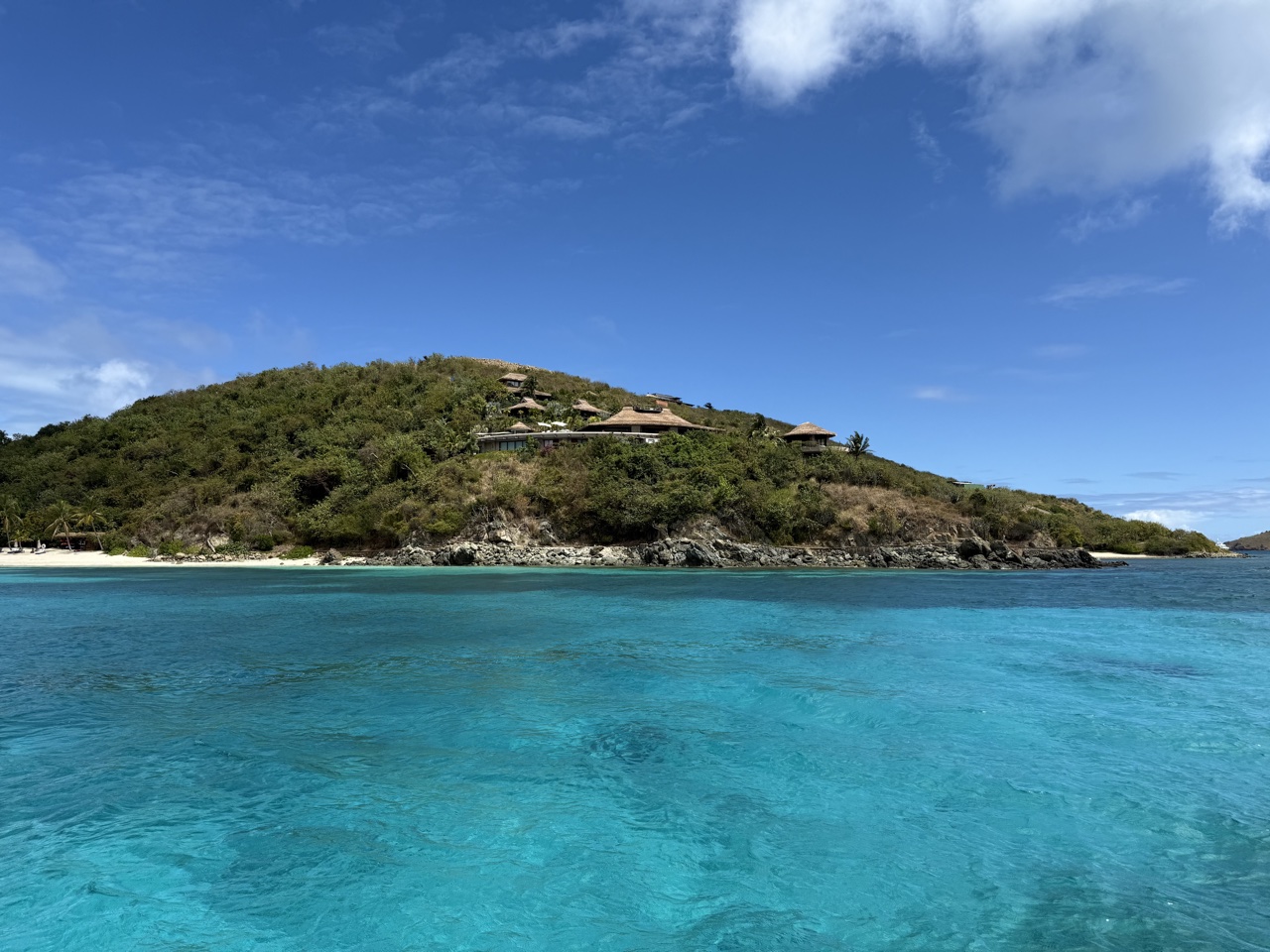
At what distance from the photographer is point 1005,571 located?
158ft

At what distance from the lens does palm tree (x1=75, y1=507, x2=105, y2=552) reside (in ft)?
196

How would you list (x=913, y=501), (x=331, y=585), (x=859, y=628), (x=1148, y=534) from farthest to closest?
(x=1148, y=534) → (x=913, y=501) → (x=331, y=585) → (x=859, y=628)

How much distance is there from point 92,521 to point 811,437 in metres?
64.0

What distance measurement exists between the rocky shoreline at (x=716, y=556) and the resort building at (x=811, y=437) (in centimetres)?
1407

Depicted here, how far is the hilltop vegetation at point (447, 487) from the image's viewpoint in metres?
52.2

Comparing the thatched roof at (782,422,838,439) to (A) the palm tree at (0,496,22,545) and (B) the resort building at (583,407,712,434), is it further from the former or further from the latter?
(A) the palm tree at (0,496,22,545)

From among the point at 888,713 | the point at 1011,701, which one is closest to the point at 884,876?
the point at 888,713

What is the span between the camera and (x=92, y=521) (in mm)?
60250

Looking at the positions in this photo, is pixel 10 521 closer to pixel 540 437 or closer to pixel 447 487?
pixel 447 487

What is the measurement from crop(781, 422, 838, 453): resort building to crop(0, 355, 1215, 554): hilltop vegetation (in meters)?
1.81

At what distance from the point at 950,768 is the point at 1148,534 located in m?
79.0

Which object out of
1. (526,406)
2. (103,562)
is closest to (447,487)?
(526,406)

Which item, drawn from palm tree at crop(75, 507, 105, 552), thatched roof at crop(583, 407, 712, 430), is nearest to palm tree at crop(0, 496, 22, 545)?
palm tree at crop(75, 507, 105, 552)

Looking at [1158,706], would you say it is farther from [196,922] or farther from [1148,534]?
[1148,534]
